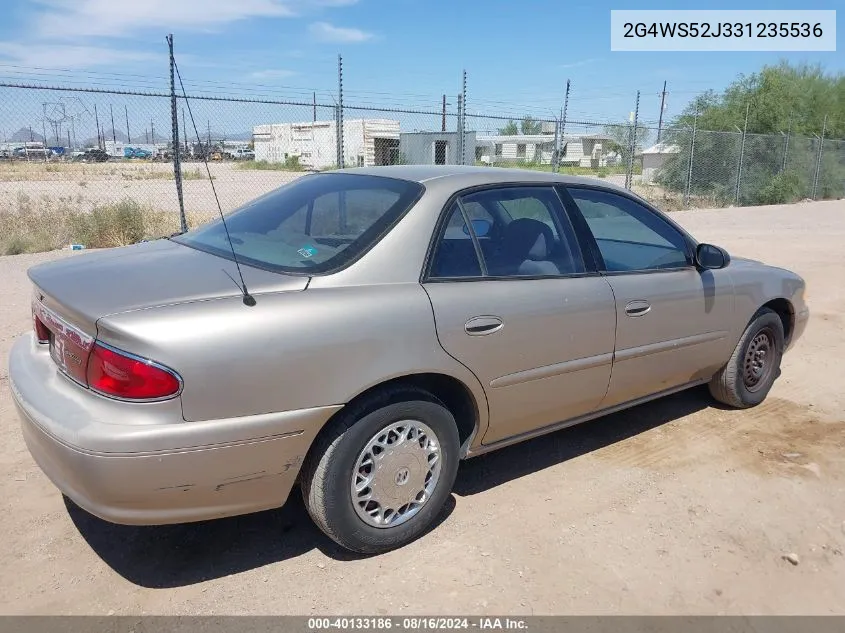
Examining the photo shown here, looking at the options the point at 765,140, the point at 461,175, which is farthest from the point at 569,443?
the point at 765,140

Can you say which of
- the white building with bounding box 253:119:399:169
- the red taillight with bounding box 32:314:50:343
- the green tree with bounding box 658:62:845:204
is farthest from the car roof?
the white building with bounding box 253:119:399:169

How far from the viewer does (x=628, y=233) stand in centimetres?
426

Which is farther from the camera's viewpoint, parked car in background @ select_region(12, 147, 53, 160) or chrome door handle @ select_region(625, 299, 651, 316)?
parked car in background @ select_region(12, 147, 53, 160)

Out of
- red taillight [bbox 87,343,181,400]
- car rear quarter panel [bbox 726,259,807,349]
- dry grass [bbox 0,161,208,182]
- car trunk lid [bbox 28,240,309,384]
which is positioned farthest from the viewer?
dry grass [bbox 0,161,208,182]

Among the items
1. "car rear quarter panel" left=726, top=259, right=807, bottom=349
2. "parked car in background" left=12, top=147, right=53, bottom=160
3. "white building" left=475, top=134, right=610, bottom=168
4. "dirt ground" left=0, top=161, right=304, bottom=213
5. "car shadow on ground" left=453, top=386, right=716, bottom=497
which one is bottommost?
"car shadow on ground" left=453, top=386, right=716, bottom=497

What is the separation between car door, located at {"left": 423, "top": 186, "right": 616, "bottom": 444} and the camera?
2.99 m

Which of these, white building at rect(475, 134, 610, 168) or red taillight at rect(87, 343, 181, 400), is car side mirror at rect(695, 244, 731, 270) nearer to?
red taillight at rect(87, 343, 181, 400)

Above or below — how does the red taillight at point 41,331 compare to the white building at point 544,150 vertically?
below

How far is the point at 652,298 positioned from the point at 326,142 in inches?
1366

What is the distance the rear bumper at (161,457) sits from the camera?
2283 millimetres

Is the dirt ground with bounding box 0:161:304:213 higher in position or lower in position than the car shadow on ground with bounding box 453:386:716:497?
higher

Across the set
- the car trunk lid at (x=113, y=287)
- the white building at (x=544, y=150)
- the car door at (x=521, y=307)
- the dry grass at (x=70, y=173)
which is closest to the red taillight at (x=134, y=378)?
the car trunk lid at (x=113, y=287)

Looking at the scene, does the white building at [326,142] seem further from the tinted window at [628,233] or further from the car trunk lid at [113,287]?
the car trunk lid at [113,287]

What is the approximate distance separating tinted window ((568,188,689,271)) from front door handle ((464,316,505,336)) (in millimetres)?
956
